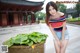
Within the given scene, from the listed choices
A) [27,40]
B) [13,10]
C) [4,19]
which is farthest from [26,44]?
[13,10]

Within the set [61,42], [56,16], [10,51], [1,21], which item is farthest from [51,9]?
[1,21]

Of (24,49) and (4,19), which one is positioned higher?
(24,49)

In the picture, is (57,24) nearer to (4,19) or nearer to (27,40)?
(27,40)

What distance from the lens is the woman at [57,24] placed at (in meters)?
4.06

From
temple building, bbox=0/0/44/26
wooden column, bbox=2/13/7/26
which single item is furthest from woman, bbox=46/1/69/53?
wooden column, bbox=2/13/7/26

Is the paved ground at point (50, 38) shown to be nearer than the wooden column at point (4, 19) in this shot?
Yes

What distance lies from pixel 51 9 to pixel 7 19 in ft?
93.4

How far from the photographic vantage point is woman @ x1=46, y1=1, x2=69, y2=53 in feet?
13.3

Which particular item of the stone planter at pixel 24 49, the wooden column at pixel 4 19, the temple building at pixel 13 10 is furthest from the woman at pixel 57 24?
the wooden column at pixel 4 19

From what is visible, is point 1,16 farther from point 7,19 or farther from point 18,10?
point 18,10

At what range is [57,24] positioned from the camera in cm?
406

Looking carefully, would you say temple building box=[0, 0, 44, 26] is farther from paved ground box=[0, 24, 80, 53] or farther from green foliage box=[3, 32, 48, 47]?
green foliage box=[3, 32, 48, 47]

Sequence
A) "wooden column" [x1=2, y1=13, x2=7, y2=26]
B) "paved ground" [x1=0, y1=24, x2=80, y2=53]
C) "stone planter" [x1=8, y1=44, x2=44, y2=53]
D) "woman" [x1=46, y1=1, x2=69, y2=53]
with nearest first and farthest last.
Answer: "stone planter" [x1=8, y1=44, x2=44, y2=53] → "woman" [x1=46, y1=1, x2=69, y2=53] → "paved ground" [x1=0, y1=24, x2=80, y2=53] → "wooden column" [x1=2, y1=13, x2=7, y2=26]

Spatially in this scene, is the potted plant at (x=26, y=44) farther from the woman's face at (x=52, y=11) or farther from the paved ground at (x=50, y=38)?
the paved ground at (x=50, y=38)
